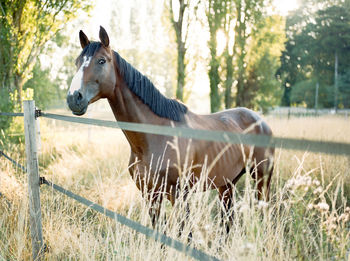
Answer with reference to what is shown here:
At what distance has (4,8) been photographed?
19.4 ft

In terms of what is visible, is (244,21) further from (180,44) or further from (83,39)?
(83,39)

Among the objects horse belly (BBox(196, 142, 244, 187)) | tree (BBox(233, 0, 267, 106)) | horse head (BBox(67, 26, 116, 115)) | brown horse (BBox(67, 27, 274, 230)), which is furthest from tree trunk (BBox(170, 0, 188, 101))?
horse head (BBox(67, 26, 116, 115))

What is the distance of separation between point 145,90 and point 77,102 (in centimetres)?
61

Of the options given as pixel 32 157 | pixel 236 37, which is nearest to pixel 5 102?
pixel 32 157

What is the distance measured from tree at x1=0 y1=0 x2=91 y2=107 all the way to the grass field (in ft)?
5.32

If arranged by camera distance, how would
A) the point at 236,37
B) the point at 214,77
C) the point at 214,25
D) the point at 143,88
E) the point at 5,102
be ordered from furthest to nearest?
the point at 236,37 → the point at 214,77 → the point at 214,25 → the point at 5,102 → the point at 143,88

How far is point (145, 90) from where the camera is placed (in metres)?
2.40

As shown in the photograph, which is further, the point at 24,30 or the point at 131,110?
the point at 24,30

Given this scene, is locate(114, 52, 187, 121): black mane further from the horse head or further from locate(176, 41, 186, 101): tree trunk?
locate(176, 41, 186, 101): tree trunk

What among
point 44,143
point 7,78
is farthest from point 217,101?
point 7,78

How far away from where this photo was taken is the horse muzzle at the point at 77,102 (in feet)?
6.64

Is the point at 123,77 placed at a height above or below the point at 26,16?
below

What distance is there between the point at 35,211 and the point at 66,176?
259 cm

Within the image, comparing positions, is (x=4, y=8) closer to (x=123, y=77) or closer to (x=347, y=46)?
(x=123, y=77)
